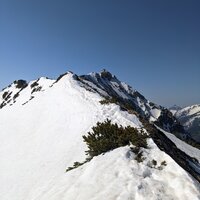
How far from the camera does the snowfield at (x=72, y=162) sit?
9.91 metres

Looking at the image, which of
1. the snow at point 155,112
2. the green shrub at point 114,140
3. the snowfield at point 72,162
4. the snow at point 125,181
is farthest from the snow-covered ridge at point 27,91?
the snow at point 155,112

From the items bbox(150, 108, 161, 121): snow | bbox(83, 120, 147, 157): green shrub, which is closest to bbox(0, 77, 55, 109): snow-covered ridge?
bbox(83, 120, 147, 157): green shrub

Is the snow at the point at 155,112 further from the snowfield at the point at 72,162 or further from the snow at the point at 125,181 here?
the snow at the point at 125,181

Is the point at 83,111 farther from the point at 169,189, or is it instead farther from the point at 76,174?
the point at 169,189

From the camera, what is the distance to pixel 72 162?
53.4 ft

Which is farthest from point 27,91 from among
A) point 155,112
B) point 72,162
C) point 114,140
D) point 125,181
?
point 155,112

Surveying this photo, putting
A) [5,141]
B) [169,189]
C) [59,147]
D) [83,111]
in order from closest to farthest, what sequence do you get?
[169,189] < [59,147] < [83,111] < [5,141]

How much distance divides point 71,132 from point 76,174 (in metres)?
9.13

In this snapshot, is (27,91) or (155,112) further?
(155,112)

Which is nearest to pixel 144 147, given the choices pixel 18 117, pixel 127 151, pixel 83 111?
pixel 127 151

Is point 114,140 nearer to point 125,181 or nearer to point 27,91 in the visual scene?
point 125,181

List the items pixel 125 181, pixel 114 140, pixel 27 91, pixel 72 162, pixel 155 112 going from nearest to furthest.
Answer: pixel 125 181 → pixel 114 140 → pixel 72 162 → pixel 27 91 → pixel 155 112

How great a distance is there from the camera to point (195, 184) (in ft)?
31.6

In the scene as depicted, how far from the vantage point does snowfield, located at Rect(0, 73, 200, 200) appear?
390 inches
